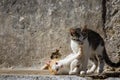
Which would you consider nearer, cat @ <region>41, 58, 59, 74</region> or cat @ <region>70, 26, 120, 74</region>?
cat @ <region>70, 26, 120, 74</region>

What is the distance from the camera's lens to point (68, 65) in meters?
4.80

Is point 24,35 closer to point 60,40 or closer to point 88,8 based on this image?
point 60,40

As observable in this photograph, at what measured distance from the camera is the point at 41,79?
14.6ft

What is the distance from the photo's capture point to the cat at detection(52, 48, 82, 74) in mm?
4715

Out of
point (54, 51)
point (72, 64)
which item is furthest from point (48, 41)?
point (72, 64)

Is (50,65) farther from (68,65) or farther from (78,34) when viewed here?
(78,34)

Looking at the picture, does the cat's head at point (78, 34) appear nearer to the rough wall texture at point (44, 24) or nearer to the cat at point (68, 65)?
the cat at point (68, 65)

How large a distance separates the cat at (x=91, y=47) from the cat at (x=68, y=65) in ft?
0.21

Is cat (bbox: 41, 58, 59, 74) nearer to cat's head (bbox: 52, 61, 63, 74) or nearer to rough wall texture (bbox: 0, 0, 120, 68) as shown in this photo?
cat's head (bbox: 52, 61, 63, 74)

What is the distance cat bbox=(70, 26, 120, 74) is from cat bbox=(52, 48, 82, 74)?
0.21 ft

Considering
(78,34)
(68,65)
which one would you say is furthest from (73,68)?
(78,34)

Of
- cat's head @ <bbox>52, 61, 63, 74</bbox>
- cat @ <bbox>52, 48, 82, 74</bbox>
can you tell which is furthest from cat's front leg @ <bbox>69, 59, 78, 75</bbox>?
cat's head @ <bbox>52, 61, 63, 74</bbox>

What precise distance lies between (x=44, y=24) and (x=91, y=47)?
2.98 feet

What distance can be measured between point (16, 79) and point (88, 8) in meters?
1.48
